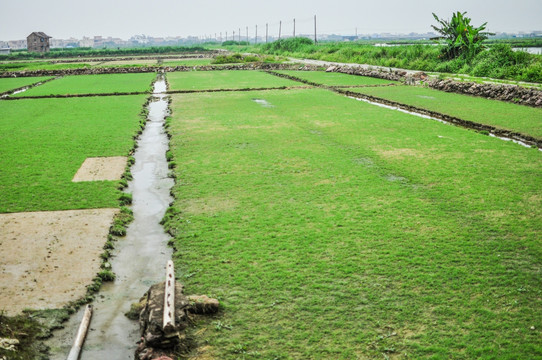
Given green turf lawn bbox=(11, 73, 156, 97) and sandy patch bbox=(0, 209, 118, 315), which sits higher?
green turf lawn bbox=(11, 73, 156, 97)

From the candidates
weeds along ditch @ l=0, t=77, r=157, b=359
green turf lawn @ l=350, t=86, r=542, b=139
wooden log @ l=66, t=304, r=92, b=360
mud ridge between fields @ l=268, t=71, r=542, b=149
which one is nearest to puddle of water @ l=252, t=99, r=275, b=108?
mud ridge between fields @ l=268, t=71, r=542, b=149

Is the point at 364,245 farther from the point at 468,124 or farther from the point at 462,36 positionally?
the point at 462,36

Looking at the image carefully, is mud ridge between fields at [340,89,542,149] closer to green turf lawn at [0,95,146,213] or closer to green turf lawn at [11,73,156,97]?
green turf lawn at [0,95,146,213]

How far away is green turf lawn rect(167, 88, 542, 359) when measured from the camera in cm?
564

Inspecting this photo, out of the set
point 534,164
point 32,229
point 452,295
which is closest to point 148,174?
point 32,229

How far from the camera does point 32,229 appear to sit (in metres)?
8.94

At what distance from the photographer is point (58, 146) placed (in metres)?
15.8

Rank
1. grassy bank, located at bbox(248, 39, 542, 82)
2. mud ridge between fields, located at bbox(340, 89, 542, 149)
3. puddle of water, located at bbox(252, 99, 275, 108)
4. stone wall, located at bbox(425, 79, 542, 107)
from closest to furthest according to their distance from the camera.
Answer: mud ridge between fields, located at bbox(340, 89, 542, 149) < stone wall, located at bbox(425, 79, 542, 107) < puddle of water, located at bbox(252, 99, 275, 108) < grassy bank, located at bbox(248, 39, 542, 82)

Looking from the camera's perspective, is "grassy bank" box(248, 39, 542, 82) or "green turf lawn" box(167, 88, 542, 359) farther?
"grassy bank" box(248, 39, 542, 82)

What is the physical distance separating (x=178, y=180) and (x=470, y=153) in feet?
27.3

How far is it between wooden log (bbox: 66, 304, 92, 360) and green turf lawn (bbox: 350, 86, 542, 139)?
49.1 feet

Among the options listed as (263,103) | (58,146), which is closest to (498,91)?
(263,103)

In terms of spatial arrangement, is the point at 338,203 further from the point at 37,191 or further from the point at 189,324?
the point at 37,191

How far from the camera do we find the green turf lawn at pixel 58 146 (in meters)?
10.7
